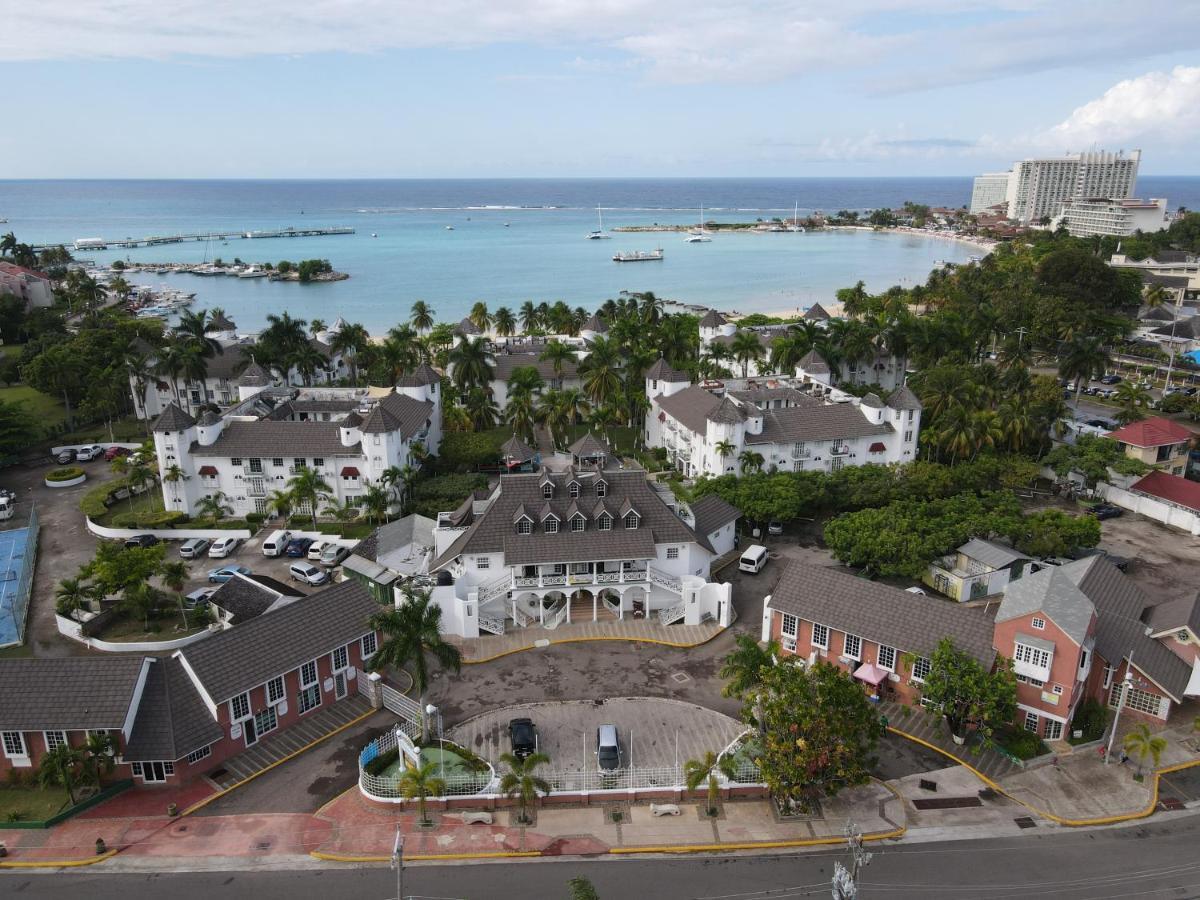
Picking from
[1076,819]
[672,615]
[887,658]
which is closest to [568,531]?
[672,615]

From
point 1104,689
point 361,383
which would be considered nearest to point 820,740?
point 1104,689

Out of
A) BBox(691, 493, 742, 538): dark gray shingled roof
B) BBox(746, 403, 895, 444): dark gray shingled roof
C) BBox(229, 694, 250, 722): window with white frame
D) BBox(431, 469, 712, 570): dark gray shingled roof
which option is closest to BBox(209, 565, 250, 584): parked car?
BBox(431, 469, 712, 570): dark gray shingled roof

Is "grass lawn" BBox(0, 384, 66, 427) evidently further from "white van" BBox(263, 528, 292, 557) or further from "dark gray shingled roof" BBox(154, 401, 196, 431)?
"white van" BBox(263, 528, 292, 557)

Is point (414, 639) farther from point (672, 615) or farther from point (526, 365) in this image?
point (526, 365)

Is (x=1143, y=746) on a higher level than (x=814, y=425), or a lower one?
lower

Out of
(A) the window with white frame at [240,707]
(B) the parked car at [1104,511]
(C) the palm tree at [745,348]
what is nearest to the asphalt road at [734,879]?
(A) the window with white frame at [240,707]
